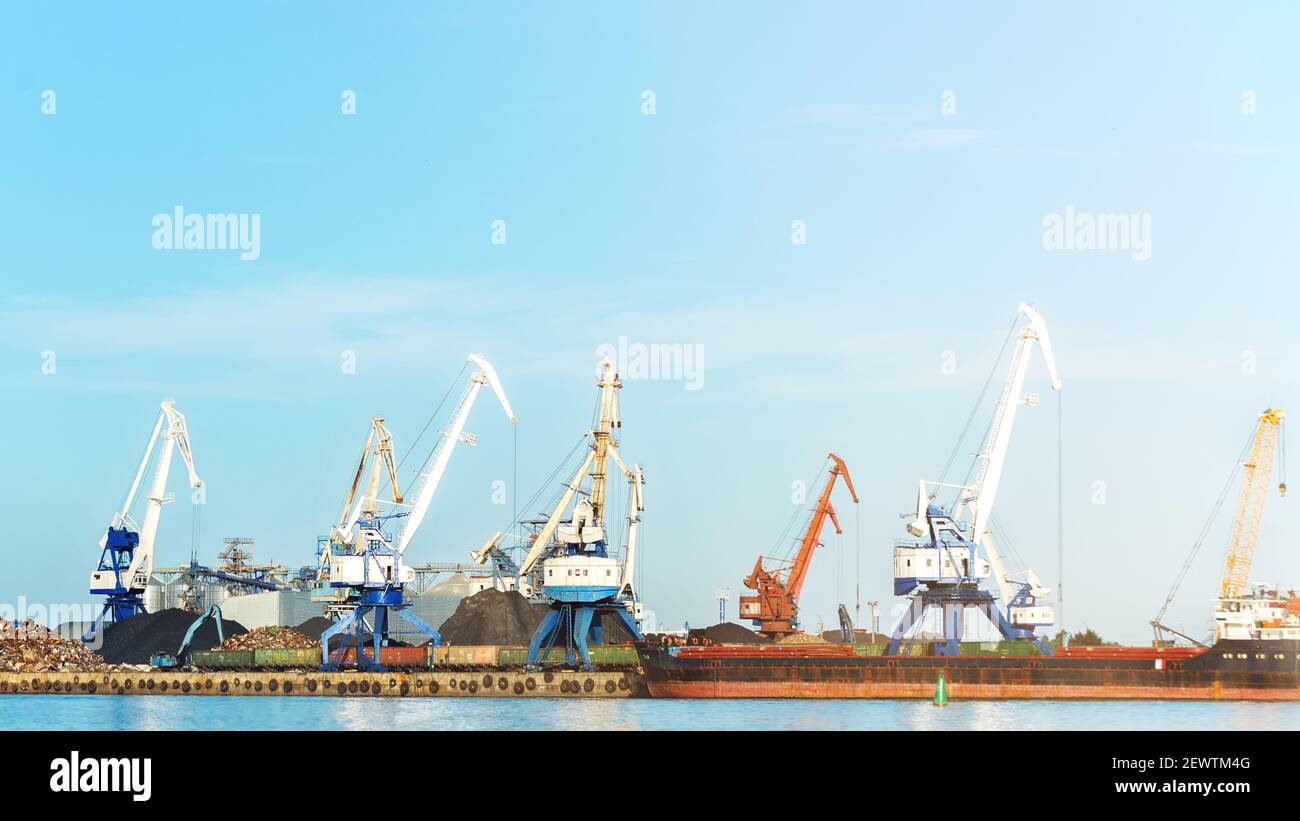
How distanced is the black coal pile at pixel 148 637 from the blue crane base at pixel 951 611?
2236 inches

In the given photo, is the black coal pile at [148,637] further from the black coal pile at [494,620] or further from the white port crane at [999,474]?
the white port crane at [999,474]

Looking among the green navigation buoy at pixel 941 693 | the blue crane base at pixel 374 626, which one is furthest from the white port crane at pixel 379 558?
the green navigation buoy at pixel 941 693

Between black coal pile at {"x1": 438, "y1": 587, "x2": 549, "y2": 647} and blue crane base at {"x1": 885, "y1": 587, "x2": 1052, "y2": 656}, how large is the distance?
31.6 meters

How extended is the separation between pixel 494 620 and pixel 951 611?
36476mm

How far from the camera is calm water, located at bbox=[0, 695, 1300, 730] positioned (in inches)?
2445

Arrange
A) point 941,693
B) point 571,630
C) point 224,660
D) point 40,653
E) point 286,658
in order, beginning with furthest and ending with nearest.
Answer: point 40,653 → point 224,660 → point 286,658 → point 571,630 → point 941,693

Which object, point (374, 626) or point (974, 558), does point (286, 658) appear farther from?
point (974, 558)

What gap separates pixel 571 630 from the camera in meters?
89.2

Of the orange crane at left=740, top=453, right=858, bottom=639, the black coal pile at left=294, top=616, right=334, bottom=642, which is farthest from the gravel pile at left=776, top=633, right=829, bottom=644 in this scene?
the black coal pile at left=294, top=616, right=334, bottom=642

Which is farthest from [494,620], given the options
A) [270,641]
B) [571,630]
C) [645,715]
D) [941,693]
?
[645,715]

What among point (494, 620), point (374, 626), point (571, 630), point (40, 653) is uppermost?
point (571, 630)
